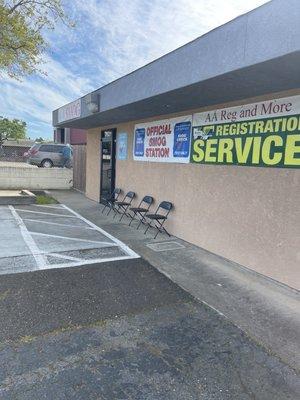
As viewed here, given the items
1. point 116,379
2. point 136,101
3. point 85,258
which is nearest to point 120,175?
point 136,101

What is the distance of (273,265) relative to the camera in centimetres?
505

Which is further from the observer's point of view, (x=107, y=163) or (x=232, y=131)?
(x=107, y=163)

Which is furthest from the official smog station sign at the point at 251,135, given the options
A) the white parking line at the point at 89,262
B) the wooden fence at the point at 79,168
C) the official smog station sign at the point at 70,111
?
the wooden fence at the point at 79,168

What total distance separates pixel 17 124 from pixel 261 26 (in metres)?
59.8

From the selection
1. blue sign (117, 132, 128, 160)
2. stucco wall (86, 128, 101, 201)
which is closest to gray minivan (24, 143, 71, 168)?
stucco wall (86, 128, 101, 201)

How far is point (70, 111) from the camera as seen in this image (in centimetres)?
1054

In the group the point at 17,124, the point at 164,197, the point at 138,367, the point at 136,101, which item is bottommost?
the point at 138,367

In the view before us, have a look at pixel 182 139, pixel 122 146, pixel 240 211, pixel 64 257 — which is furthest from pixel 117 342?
pixel 122 146

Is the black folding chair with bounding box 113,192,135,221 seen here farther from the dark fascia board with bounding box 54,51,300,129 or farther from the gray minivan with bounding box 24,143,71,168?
the gray minivan with bounding box 24,143,71,168

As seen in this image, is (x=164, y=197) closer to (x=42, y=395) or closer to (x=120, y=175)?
(x=120, y=175)

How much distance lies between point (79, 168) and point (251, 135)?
1077cm

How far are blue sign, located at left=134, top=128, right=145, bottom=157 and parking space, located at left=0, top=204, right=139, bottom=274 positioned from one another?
92.6 inches

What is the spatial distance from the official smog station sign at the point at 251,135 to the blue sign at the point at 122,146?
3.46 metres

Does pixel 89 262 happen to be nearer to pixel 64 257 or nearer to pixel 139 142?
pixel 64 257
